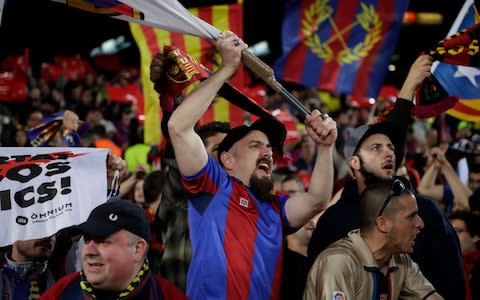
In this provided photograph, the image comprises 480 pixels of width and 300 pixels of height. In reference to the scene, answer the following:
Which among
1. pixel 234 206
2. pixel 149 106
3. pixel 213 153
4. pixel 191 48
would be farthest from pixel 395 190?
pixel 191 48

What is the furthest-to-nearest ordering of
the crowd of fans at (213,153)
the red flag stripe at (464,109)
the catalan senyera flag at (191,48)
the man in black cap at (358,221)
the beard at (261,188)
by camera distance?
1. the catalan senyera flag at (191,48)
2. the red flag stripe at (464,109)
3. the crowd of fans at (213,153)
4. the man in black cap at (358,221)
5. the beard at (261,188)

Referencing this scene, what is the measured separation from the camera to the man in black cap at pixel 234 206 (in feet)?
16.5

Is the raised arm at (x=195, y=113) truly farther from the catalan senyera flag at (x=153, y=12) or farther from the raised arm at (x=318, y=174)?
the raised arm at (x=318, y=174)

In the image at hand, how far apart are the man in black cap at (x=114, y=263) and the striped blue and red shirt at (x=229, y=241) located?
1.33 ft

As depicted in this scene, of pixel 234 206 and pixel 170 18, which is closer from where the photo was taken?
pixel 170 18

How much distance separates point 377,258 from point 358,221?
2.07ft

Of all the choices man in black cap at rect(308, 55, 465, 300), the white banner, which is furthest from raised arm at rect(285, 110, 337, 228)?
the white banner

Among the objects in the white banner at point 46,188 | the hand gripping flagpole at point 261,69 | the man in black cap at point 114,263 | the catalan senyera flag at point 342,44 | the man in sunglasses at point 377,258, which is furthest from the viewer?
the catalan senyera flag at point 342,44

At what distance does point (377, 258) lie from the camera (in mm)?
5133

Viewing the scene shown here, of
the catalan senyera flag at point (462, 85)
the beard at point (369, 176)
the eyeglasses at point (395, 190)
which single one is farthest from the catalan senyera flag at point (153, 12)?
the catalan senyera flag at point (462, 85)

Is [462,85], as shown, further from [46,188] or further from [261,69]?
[46,188]

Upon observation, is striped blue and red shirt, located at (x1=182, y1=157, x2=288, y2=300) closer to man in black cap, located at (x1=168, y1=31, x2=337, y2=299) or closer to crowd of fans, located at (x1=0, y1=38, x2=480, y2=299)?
man in black cap, located at (x1=168, y1=31, x2=337, y2=299)

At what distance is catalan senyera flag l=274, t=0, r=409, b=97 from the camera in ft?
33.9

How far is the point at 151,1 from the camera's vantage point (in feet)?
16.3
